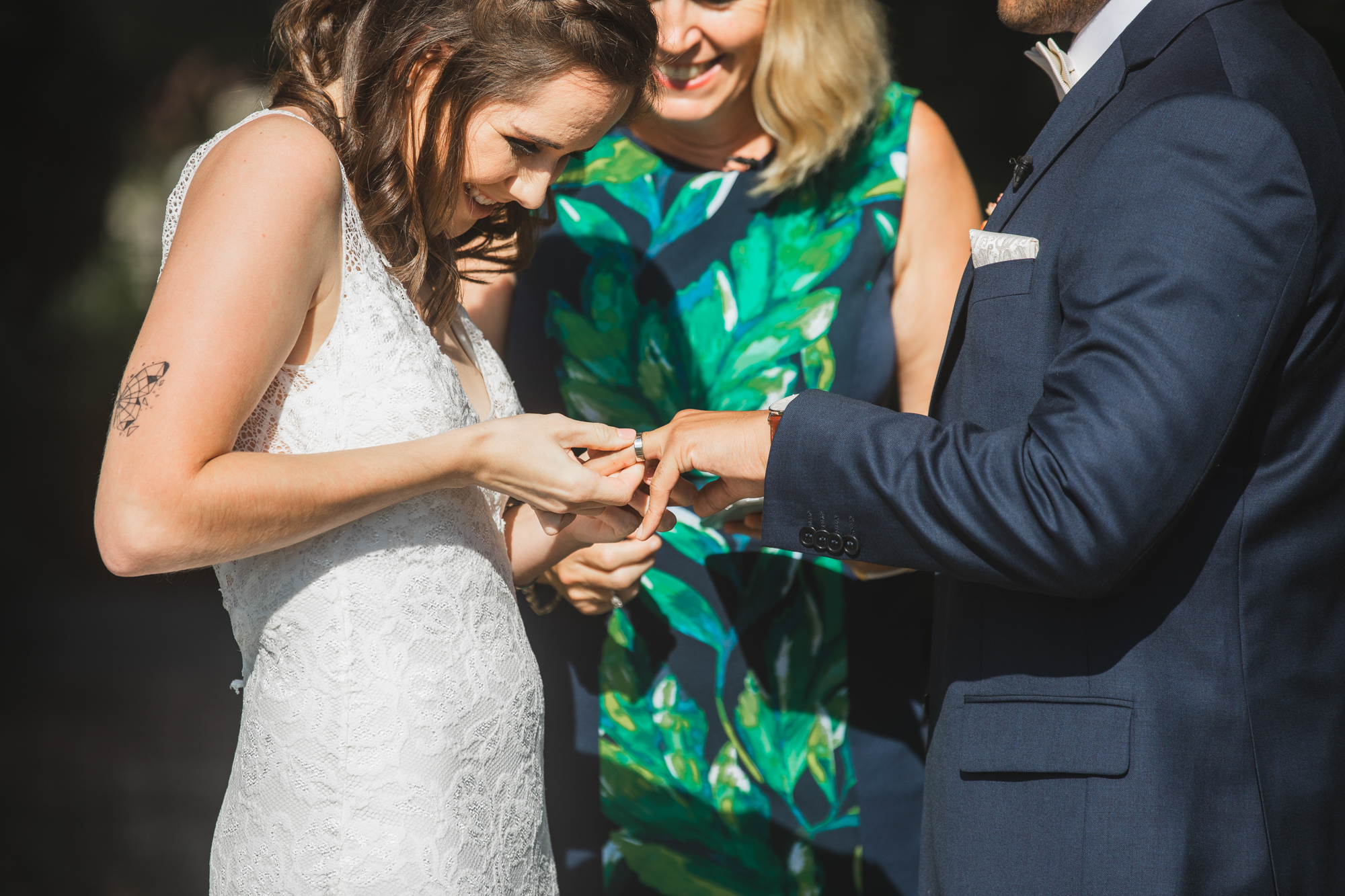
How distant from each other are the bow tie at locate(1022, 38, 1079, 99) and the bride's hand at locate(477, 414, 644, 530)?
906 mm

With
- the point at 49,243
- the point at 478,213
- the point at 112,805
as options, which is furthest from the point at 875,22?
the point at 49,243

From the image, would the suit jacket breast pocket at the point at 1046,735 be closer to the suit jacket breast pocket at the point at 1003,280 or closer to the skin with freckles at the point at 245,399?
the suit jacket breast pocket at the point at 1003,280

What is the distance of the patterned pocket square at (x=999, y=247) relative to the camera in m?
1.36

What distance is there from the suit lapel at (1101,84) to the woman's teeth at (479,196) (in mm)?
782

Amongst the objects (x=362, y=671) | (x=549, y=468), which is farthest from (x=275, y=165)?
(x=362, y=671)

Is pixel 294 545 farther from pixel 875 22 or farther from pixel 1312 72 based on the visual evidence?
pixel 875 22

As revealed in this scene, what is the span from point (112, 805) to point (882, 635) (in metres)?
4.08

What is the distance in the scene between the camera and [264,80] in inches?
65.3

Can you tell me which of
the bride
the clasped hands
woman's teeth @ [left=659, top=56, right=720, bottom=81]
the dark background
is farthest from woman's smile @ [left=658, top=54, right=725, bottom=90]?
the dark background

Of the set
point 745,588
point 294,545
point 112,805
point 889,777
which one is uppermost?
point 294,545

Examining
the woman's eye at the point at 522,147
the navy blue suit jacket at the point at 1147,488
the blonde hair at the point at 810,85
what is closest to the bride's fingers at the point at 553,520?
the navy blue suit jacket at the point at 1147,488

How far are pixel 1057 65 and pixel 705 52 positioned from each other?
2.90 feet

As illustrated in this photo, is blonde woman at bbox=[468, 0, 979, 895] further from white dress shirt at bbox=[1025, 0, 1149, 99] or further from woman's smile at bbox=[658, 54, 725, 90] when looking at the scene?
white dress shirt at bbox=[1025, 0, 1149, 99]

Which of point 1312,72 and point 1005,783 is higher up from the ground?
point 1312,72
